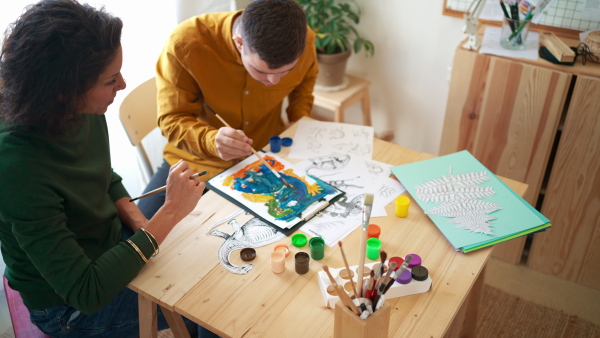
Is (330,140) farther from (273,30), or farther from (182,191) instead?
(182,191)

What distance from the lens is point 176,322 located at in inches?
55.6

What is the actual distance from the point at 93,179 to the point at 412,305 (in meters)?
0.83

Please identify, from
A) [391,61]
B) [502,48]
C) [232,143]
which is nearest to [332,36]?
[391,61]

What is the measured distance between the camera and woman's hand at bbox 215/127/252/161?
5.13ft

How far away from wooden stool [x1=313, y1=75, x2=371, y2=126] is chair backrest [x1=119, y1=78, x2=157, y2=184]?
87 cm

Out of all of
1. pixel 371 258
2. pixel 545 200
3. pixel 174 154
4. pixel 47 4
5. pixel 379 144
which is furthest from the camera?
pixel 545 200

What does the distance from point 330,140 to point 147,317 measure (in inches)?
31.3

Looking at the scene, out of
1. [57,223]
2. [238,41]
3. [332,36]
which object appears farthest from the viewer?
[332,36]

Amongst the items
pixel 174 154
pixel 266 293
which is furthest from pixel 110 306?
pixel 174 154

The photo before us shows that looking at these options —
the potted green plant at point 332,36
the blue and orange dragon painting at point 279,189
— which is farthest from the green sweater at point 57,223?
the potted green plant at point 332,36

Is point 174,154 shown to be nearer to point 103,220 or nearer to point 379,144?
point 103,220

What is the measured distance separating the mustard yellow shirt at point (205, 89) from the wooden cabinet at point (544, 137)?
26.6 inches

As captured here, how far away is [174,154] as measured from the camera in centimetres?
189

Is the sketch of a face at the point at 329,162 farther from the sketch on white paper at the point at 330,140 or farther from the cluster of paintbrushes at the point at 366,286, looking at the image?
the cluster of paintbrushes at the point at 366,286
